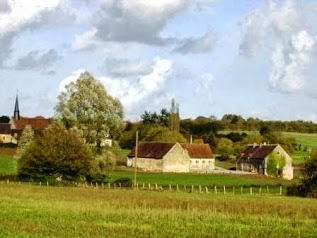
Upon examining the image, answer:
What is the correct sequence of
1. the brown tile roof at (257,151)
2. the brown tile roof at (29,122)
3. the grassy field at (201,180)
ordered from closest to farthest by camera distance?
the grassy field at (201,180) < the brown tile roof at (257,151) < the brown tile roof at (29,122)

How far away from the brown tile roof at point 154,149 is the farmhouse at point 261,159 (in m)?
19.4

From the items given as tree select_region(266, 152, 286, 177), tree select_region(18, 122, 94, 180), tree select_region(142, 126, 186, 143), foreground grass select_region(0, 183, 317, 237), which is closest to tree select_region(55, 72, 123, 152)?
tree select_region(18, 122, 94, 180)

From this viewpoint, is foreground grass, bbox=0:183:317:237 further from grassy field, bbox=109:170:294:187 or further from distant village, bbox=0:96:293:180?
distant village, bbox=0:96:293:180

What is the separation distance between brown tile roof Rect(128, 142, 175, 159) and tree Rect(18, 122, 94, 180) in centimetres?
4706

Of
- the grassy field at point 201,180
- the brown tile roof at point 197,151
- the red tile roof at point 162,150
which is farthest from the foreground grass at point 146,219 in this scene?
the brown tile roof at point 197,151

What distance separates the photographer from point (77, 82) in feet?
261

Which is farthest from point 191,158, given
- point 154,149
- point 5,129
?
point 5,129

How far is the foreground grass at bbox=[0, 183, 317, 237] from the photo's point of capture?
26.2m

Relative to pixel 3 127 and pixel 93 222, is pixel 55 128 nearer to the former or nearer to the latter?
pixel 93 222

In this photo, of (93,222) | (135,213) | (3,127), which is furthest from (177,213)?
(3,127)

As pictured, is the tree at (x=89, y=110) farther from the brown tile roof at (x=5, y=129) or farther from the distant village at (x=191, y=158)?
the brown tile roof at (x=5, y=129)

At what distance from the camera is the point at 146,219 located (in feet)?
104

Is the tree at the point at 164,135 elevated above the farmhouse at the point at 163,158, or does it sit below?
above

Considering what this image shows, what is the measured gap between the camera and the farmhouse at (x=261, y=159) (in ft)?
418
